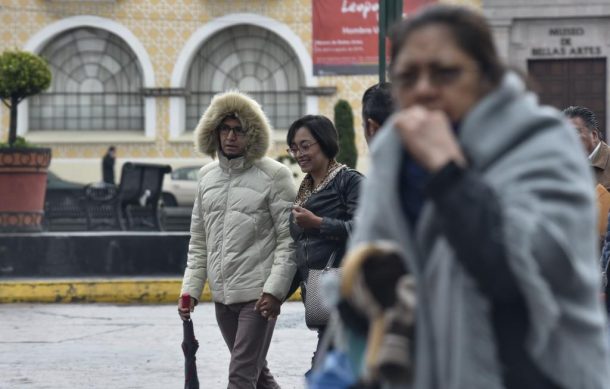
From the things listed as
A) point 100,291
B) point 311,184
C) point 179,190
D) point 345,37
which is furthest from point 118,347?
point 179,190

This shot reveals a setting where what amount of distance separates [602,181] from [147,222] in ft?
41.1

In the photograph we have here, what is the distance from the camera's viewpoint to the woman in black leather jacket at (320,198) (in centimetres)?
652

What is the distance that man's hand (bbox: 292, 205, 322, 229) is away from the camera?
21.3 ft

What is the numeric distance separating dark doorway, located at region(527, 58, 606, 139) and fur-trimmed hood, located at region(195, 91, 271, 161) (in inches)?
1134

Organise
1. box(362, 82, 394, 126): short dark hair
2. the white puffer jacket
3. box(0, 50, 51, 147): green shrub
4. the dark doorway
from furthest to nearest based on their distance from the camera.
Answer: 1. the dark doorway
2. box(0, 50, 51, 147): green shrub
3. the white puffer jacket
4. box(362, 82, 394, 126): short dark hair

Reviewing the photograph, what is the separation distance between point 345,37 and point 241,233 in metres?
21.5

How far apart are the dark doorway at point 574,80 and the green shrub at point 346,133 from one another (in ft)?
22.9

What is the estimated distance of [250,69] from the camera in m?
36.9

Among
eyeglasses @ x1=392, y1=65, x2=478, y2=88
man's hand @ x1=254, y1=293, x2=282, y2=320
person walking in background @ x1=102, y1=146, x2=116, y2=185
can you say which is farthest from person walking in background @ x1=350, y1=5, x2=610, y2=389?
person walking in background @ x1=102, y1=146, x2=116, y2=185

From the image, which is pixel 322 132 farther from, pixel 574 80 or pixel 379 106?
pixel 574 80

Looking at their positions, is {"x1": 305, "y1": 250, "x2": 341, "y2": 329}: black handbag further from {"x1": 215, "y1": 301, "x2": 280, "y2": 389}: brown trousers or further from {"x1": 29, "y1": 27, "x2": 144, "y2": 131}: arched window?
{"x1": 29, "y1": 27, "x2": 144, "y2": 131}: arched window

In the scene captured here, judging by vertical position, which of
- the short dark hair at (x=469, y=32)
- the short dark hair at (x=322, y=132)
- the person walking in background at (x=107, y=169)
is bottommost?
the person walking in background at (x=107, y=169)

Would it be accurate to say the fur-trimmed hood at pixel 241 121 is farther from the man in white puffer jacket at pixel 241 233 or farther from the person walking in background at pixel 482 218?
the person walking in background at pixel 482 218

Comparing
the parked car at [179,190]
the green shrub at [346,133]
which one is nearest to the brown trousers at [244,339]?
the green shrub at [346,133]
